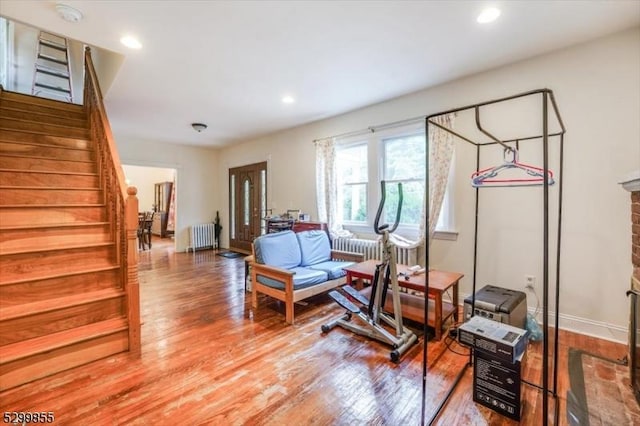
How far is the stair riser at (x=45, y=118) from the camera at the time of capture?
362cm

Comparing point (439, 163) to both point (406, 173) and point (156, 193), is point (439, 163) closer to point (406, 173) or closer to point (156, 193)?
point (406, 173)

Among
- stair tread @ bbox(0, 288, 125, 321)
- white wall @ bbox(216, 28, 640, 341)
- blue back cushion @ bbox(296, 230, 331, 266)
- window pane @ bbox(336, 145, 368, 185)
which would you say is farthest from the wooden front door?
white wall @ bbox(216, 28, 640, 341)

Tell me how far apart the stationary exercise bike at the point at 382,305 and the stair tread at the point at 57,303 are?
1946 millimetres

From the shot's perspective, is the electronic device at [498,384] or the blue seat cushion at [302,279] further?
the blue seat cushion at [302,279]

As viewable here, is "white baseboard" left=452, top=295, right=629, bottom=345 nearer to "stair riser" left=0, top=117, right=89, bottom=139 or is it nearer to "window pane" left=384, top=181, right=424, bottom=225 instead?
"window pane" left=384, top=181, right=424, bottom=225

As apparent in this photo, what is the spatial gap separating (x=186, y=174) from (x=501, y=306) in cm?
714

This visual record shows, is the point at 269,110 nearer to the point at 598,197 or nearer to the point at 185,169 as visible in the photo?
the point at 185,169

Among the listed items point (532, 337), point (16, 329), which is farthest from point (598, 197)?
point (16, 329)

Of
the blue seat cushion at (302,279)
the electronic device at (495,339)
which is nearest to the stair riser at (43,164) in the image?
the blue seat cushion at (302,279)

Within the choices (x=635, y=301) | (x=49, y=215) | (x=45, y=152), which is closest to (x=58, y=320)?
(x=49, y=215)

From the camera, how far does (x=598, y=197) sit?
2.57m

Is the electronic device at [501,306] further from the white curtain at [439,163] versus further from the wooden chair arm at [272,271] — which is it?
the wooden chair arm at [272,271]

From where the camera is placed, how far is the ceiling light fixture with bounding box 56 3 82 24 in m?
2.18

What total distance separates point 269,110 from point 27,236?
10.7ft
